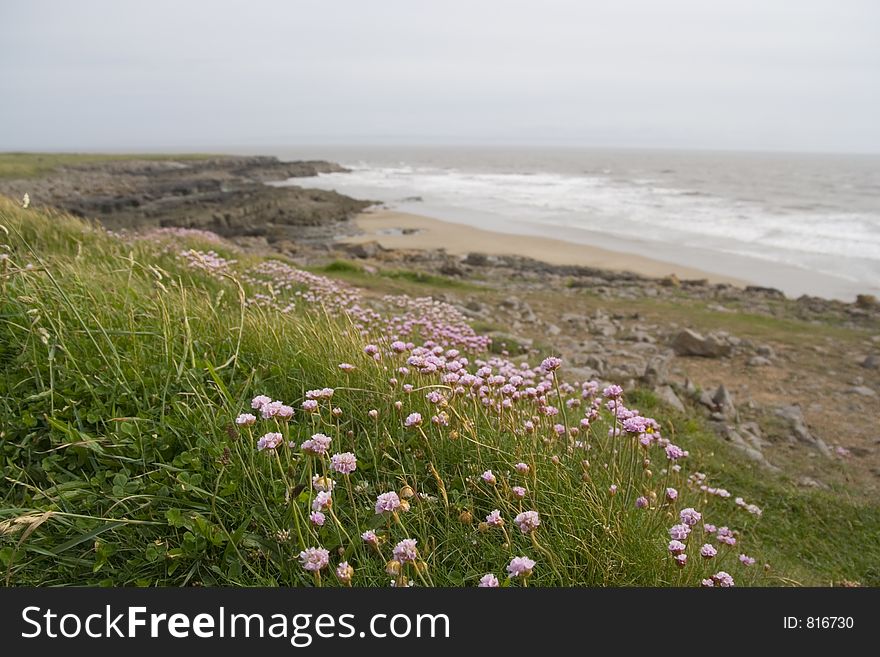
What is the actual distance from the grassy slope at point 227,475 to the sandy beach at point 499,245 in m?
17.9

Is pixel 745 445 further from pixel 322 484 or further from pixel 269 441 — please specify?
pixel 269 441

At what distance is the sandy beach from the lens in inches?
818

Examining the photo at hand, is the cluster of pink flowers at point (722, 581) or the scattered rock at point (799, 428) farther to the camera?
the scattered rock at point (799, 428)

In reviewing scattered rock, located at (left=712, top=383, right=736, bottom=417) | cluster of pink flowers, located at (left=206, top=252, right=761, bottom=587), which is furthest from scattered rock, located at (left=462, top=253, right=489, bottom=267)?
cluster of pink flowers, located at (left=206, top=252, right=761, bottom=587)

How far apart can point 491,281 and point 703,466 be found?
12903 mm

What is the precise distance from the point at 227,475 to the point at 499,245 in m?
23.9

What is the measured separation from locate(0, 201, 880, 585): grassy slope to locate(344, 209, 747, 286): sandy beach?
705 inches

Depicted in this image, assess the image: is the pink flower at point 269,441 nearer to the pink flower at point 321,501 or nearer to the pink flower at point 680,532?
the pink flower at point 321,501

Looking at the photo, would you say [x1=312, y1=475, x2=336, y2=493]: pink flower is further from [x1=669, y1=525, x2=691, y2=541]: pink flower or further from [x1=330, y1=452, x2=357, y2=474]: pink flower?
[x1=669, y1=525, x2=691, y2=541]: pink flower

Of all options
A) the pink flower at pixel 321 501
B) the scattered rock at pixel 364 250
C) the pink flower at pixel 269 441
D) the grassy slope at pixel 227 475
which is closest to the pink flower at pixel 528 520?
the grassy slope at pixel 227 475

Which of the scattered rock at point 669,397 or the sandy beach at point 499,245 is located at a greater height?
the sandy beach at point 499,245

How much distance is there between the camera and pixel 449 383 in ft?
9.82

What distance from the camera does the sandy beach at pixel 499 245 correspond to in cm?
2078

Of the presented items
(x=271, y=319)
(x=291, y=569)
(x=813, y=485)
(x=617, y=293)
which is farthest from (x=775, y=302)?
(x=291, y=569)
